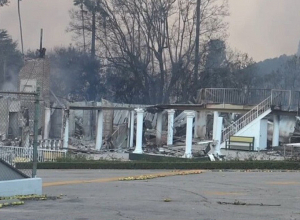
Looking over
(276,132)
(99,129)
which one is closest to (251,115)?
(276,132)

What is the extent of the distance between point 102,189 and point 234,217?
641 cm

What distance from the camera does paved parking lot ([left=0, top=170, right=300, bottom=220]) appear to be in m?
12.9

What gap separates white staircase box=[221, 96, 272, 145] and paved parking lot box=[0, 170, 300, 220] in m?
22.3

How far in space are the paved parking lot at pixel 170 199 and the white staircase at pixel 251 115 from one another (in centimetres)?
2232

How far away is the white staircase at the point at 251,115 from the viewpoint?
149 ft

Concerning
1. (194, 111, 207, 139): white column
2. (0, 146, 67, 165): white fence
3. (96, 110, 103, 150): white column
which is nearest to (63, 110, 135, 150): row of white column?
(96, 110, 103, 150): white column

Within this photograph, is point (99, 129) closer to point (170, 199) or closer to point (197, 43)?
point (197, 43)

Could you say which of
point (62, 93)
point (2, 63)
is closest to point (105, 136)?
point (62, 93)

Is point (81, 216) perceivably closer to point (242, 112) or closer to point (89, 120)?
point (242, 112)

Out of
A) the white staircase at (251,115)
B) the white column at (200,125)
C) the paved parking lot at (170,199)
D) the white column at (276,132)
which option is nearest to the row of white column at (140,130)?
the white staircase at (251,115)

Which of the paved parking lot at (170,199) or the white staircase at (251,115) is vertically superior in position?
the white staircase at (251,115)

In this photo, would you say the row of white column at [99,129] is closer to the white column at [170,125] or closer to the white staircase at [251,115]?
the white column at [170,125]

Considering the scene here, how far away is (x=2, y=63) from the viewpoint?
71.9 metres

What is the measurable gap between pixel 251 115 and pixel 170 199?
3088cm
